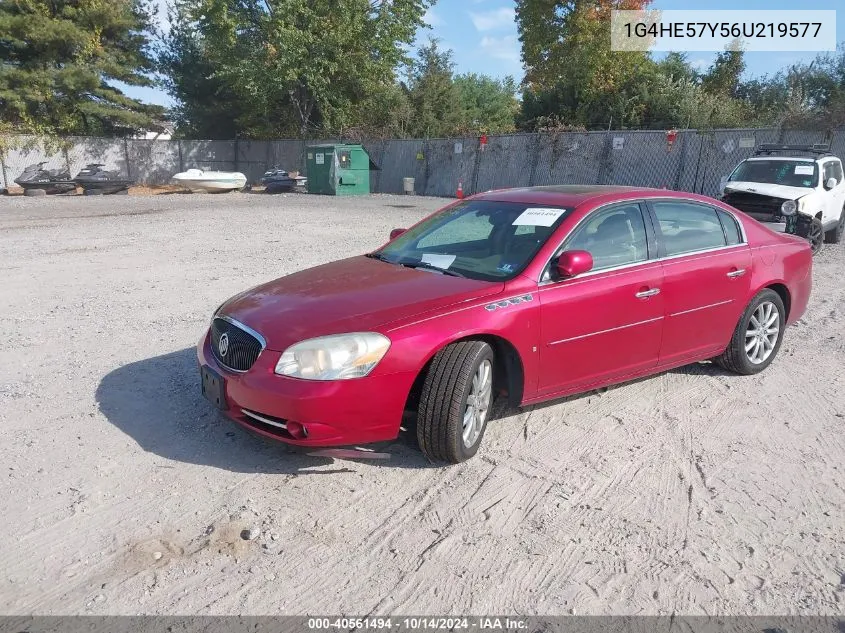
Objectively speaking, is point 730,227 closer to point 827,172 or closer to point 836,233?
point 827,172

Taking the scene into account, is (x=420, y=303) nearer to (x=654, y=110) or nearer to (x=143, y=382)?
(x=143, y=382)

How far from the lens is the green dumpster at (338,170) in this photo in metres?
26.9

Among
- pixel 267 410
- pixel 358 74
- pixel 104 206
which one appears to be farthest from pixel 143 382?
pixel 358 74

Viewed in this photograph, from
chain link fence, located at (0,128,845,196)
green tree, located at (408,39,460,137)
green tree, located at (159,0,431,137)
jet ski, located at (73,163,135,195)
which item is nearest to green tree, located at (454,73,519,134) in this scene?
green tree, located at (408,39,460,137)

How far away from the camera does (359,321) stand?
3.51 m

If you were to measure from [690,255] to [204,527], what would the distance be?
144 inches

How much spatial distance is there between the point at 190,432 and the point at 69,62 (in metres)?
34.8

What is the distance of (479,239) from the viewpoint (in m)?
4.65

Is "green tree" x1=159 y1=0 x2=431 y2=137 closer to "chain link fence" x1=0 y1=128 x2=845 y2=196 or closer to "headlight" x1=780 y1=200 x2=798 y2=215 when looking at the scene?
"chain link fence" x1=0 y1=128 x2=845 y2=196

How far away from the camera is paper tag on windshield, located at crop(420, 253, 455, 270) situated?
172 inches

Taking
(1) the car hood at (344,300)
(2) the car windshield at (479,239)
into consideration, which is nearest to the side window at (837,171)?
(2) the car windshield at (479,239)

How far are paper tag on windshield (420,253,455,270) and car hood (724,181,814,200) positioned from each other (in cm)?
923

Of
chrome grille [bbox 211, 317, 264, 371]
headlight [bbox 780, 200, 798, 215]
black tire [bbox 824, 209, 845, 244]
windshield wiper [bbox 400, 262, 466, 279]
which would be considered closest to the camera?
chrome grille [bbox 211, 317, 264, 371]

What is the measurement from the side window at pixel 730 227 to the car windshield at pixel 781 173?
26.1 feet
